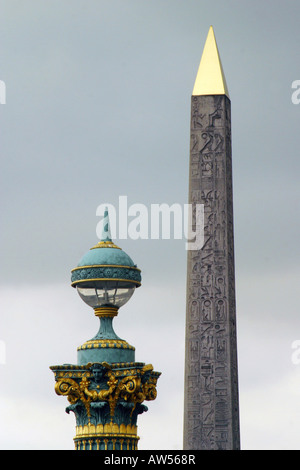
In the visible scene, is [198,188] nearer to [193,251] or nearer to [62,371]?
[193,251]

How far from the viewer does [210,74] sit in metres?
43.5

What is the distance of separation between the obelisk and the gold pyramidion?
1.1 inches

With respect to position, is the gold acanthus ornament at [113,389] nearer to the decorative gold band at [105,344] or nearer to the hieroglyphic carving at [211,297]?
the decorative gold band at [105,344]

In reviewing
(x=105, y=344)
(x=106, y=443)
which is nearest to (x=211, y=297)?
(x=105, y=344)

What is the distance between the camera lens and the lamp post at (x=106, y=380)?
30.5 meters

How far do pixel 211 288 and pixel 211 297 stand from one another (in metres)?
0.24

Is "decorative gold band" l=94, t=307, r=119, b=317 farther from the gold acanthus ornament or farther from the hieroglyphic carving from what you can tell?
the hieroglyphic carving

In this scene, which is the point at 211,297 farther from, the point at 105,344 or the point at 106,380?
the point at 106,380

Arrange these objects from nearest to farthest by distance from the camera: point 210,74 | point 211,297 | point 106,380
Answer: point 106,380
point 211,297
point 210,74

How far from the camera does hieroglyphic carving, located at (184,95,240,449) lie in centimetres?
4119

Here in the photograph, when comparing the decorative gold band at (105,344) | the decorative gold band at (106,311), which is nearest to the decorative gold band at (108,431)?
the decorative gold band at (105,344)

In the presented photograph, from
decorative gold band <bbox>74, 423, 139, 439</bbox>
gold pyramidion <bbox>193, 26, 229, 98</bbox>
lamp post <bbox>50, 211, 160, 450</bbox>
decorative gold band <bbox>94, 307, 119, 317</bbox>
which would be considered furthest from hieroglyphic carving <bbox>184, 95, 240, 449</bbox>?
decorative gold band <bbox>74, 423, 139, 439</bbox>
